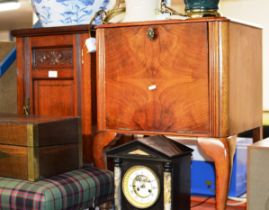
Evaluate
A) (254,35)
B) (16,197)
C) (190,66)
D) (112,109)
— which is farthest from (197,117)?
(16,197)

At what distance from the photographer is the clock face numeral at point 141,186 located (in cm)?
121

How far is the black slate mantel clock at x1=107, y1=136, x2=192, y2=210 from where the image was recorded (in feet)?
3.90

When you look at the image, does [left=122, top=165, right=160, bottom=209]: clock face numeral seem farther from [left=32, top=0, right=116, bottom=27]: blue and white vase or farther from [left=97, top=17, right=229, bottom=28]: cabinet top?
[left=32, top=0, right=116, bottom=27]: blue and white vase

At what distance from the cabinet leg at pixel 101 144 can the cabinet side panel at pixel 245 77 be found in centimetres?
33

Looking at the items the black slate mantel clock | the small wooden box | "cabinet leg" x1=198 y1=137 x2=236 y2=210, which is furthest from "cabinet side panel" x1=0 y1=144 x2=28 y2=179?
"cabinet leg" x1=198 y1=137 x2=236 y2=210

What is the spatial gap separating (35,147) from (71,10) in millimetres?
485

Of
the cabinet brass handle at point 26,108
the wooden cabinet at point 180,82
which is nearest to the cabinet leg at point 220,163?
the wooden cabinet at point 180,82

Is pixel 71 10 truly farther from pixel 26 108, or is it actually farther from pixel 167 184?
pixel 167 184

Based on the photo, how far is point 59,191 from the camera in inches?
46.6

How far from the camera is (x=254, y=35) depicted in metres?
1.42

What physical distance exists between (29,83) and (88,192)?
0.46 metres

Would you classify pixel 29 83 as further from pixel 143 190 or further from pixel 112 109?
pixel 143 190

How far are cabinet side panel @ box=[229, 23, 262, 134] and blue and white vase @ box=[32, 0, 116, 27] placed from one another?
0.44 meters

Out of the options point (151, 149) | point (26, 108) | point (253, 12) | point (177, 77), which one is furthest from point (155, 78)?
point (253, 12)
